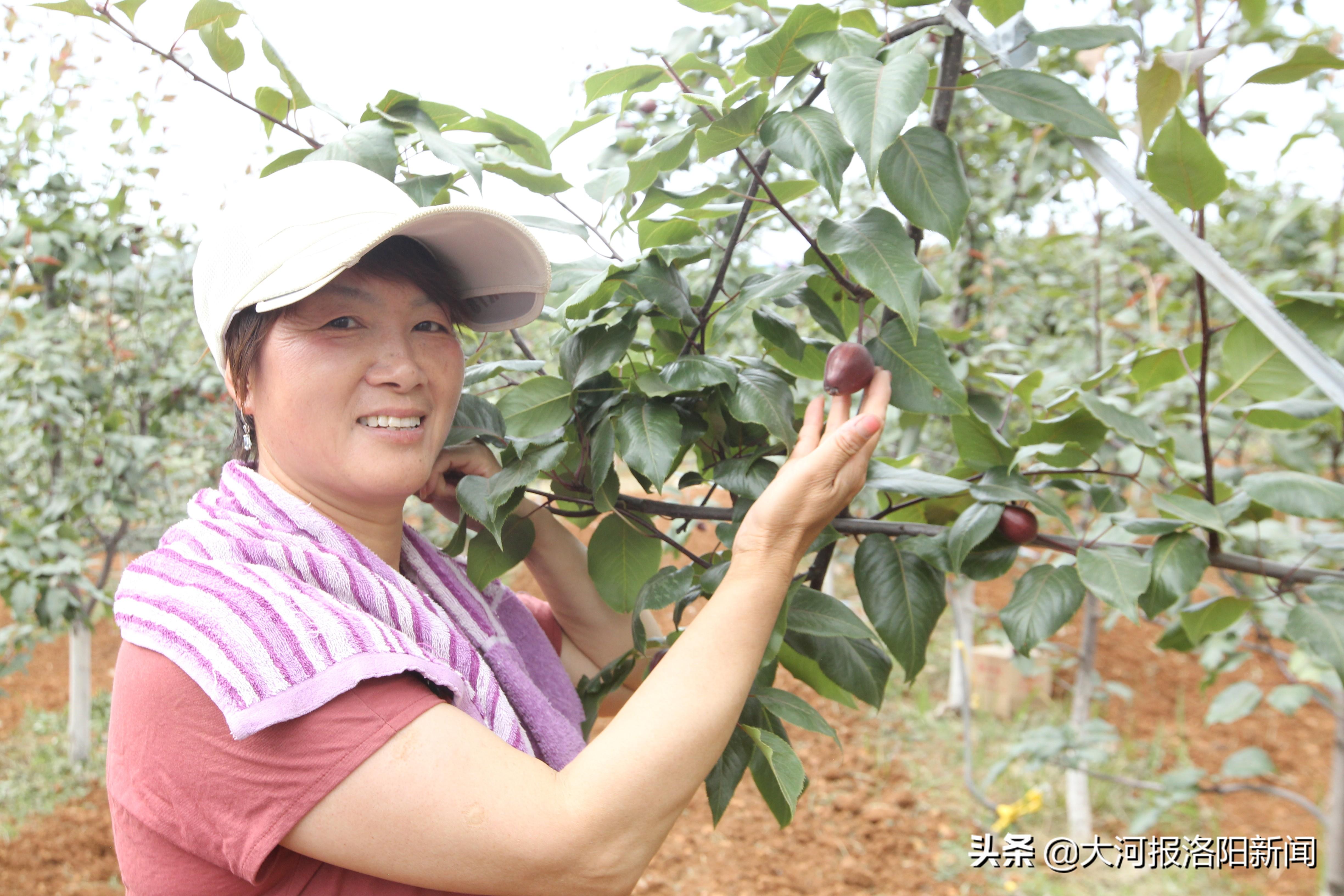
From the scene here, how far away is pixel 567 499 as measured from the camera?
1.18m

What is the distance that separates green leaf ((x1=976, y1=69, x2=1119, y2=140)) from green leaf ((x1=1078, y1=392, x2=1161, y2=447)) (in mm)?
338

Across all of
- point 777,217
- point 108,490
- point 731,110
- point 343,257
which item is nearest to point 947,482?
point 731,110

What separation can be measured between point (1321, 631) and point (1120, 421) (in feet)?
1.10

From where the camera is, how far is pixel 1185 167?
3.18 feet

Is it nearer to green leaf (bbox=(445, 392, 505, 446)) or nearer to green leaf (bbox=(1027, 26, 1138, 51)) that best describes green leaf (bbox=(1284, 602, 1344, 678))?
green leaf (bbox=(1027, 26, 1138, 51))

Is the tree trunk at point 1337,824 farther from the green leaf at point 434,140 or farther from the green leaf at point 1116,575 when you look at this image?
the green leaf at point 434,140

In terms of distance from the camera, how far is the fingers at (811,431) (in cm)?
99

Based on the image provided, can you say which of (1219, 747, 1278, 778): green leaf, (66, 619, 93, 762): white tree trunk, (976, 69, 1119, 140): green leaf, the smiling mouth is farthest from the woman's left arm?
(66, 619, 93, 762): white tree trunk

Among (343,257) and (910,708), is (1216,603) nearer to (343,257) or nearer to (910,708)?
(343,257)

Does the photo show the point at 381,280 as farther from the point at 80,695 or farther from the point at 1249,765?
the point at 80,695

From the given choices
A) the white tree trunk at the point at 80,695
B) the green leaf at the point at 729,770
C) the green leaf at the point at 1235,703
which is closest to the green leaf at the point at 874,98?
the green leaf at the point at 729,770

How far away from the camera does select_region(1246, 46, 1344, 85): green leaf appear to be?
935 mm

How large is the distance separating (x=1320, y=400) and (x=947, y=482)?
2.10 feet

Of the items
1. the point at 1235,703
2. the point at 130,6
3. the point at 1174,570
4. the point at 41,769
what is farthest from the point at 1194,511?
the point at 41,769
